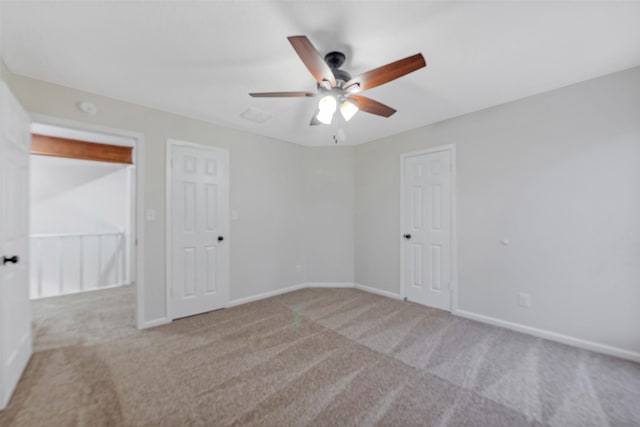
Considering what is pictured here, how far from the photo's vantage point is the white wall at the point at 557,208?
2.14m

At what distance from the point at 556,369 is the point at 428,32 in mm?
2692

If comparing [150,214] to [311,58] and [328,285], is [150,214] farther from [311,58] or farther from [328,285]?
[328,285]

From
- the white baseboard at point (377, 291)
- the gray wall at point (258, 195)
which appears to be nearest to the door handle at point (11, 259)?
the gray wall at point (258, 195)

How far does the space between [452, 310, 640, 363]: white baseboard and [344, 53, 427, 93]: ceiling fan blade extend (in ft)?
9.02

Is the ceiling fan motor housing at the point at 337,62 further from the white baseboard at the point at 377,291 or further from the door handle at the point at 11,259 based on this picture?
the white baseboard at the point at 377,291

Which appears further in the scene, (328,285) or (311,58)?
(328,285)

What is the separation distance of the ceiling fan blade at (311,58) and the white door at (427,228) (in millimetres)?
2106

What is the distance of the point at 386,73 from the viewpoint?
1.64m

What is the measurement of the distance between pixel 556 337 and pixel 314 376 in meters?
2.36

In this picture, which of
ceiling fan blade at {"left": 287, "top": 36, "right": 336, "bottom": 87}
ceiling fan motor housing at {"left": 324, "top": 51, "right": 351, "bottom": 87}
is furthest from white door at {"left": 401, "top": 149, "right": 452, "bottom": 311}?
ceiling fan blade at {"left": 287, "top": 36, "right": 336, "bottom": 87}

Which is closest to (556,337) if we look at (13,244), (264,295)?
(264,295)

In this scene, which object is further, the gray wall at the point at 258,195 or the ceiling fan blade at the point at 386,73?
the gray wall at the point at 258,195

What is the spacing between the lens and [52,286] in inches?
166

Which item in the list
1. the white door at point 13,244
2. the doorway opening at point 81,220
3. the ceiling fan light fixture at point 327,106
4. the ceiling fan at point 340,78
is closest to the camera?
the ceiling fan at point 340,78
